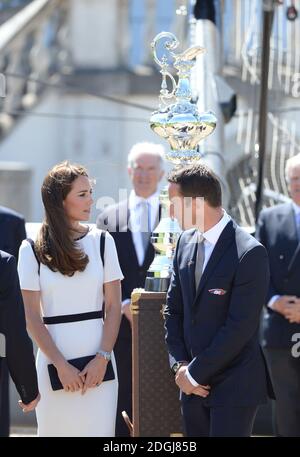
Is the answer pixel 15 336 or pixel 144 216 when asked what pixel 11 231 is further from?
pixel 15 336

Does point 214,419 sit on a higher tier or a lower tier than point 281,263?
lower

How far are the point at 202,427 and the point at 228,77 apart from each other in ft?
22.3

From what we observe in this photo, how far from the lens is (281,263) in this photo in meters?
7.36

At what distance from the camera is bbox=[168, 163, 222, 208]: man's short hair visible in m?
5.80

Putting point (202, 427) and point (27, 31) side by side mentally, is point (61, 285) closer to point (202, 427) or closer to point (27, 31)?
point (202, 427)

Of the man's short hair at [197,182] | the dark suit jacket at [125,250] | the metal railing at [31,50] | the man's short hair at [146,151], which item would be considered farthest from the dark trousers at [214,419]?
the metal railing at [31,50]

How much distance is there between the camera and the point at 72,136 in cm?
1725

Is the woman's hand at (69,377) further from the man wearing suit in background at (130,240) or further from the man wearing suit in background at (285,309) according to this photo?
the man wearing suit in background at (285,309)

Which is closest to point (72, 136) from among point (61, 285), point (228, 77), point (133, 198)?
point (228, 77)

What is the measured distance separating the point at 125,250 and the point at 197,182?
162cm

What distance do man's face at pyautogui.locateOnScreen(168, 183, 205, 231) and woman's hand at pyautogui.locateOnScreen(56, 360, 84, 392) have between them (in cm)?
81

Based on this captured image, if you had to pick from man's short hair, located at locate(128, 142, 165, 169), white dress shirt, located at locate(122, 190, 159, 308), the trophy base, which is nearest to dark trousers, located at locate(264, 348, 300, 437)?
white dress shirt, located at locate(122, 190, 159, 308)

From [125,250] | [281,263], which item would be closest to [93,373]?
[125,250]

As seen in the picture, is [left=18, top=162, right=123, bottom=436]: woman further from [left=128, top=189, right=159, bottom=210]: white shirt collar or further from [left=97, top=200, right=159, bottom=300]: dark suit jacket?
[left=128, top=189, right=159, bottom=210]: white shirt collar
